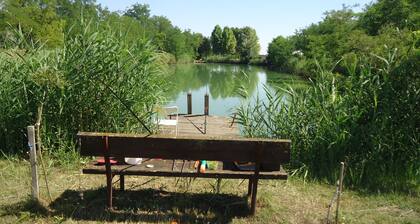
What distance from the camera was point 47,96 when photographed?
5.27 m

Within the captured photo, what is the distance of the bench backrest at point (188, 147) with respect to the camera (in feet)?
10.2

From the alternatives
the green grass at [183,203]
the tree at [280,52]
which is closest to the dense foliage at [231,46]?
the tree at [280,52]

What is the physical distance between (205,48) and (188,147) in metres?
94.7

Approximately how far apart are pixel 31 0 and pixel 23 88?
34.0 metres

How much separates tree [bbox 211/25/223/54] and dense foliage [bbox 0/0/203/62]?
3557 millimetres

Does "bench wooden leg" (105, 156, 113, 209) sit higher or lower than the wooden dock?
higher

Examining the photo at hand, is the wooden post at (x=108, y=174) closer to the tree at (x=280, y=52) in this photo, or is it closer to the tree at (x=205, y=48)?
the tree at (x=280, y=52)

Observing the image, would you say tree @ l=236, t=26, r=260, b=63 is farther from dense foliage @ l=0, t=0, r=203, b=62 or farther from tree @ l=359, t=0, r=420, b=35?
tree @ l=359, t=0, r=420, b=35

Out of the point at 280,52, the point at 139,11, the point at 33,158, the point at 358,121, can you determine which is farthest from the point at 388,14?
the point at 139,11

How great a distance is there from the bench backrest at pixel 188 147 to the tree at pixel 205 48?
305 ft

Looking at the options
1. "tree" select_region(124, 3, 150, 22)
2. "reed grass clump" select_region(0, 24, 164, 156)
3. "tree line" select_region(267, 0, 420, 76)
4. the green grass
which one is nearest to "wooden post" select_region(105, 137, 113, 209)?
the green grass

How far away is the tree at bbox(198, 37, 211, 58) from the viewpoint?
3757 inches

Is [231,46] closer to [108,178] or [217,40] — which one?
[217,40]

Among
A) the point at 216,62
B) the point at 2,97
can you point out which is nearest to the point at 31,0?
the point at 2,97
